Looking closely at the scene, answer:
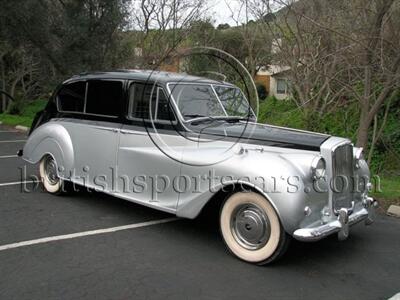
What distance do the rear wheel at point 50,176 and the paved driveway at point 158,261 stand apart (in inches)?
23.7

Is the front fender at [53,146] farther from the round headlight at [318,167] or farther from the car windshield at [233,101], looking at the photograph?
the round headlight at [318,167]

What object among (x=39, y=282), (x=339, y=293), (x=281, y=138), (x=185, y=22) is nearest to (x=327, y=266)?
(x=339, y=293)

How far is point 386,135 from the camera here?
403 inches

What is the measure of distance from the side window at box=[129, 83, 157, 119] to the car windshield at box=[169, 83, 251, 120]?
10.6 inches

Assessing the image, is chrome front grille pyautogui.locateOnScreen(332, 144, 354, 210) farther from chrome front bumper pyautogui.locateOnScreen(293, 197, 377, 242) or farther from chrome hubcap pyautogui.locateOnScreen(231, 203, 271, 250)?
chrome hubcap pyautogui.locateOnScreen(231, 203, 271, 250)

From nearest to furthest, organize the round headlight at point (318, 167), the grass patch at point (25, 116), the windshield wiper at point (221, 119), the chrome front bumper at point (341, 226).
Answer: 1. the chrome front bumper at point (341, 226)
2. the round headlight at point (318, 167)
3. the windshield wiper at point (221, 119)
4. the grass patch at point (25, 116)

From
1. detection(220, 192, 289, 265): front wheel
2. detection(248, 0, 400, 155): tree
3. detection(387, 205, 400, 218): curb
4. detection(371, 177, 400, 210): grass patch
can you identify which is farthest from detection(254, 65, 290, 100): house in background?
detection(220, 192, 289, 265): front wheel

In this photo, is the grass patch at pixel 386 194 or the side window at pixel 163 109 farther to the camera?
the grass patch at pixel 386 194

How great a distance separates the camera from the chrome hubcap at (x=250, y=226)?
13.7 feet

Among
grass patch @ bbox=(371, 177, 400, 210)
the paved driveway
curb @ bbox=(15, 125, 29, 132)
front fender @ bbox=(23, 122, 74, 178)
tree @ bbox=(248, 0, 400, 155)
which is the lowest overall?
the paved driveway

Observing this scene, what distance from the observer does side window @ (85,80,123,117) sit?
557 centimetres

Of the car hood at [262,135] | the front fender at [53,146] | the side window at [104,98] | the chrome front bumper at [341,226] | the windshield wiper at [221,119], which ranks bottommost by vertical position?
the chrome front bumper at [341,226]

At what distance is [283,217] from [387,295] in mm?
1044

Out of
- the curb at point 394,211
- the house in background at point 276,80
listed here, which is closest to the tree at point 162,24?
the house in background at point 276,80
